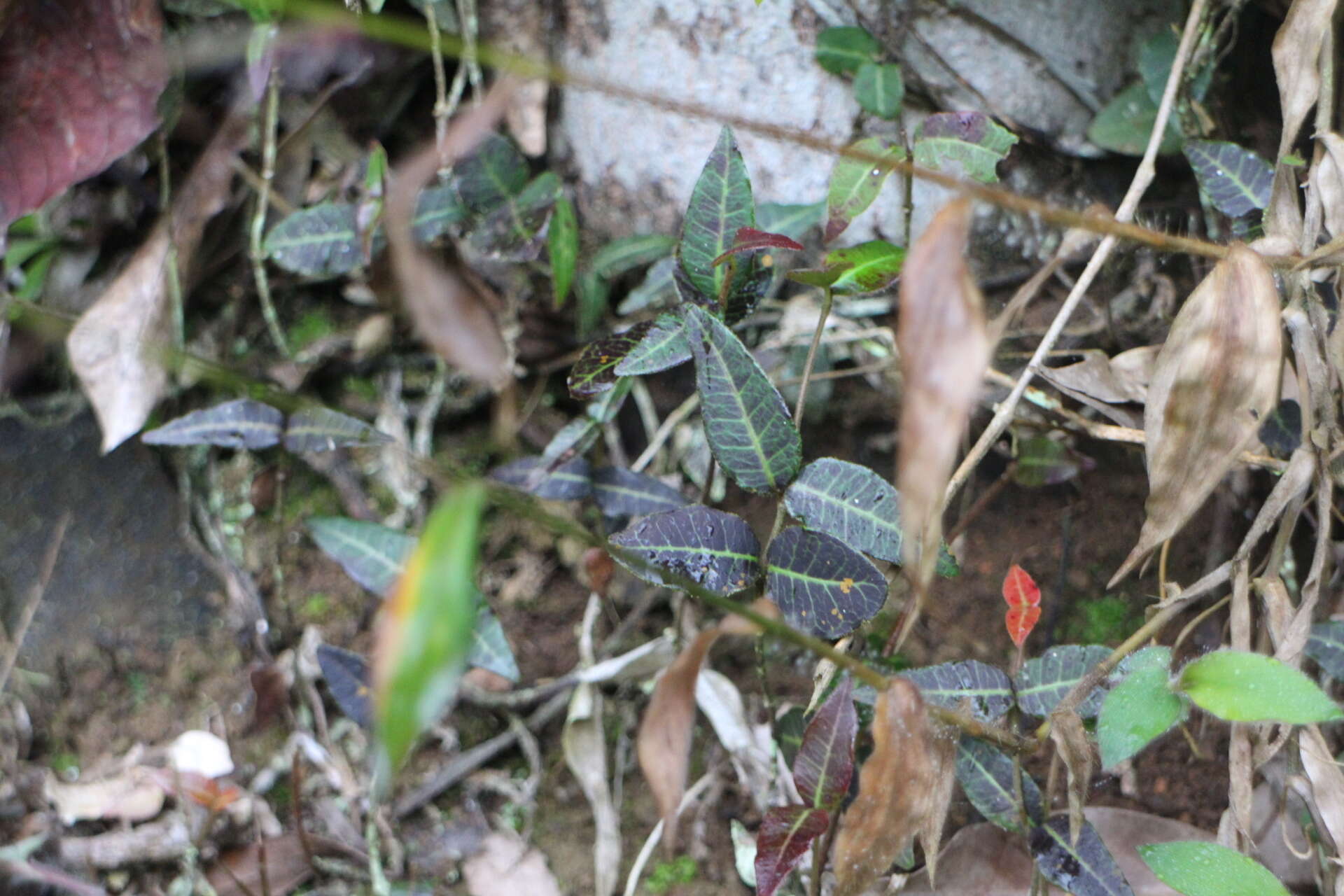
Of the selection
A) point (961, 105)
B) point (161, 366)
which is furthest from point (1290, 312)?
point (161, 366)

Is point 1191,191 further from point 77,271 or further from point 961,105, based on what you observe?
point 77,271

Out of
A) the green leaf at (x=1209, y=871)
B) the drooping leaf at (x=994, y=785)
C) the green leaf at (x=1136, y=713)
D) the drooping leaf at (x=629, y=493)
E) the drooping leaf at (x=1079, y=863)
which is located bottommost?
the drooping leaf at (x=1079, y=863)

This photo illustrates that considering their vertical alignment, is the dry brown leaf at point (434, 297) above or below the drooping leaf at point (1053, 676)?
above

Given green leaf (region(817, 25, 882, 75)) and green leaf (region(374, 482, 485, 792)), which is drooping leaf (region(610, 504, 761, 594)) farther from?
green leaf (region(817, 25, 882, 75))

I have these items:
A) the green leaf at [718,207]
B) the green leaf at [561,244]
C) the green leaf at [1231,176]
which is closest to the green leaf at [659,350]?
the green leaf at [718,207]

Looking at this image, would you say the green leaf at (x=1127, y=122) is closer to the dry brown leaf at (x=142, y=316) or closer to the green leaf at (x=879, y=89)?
A: the green leaf at (x=879, y=89)
